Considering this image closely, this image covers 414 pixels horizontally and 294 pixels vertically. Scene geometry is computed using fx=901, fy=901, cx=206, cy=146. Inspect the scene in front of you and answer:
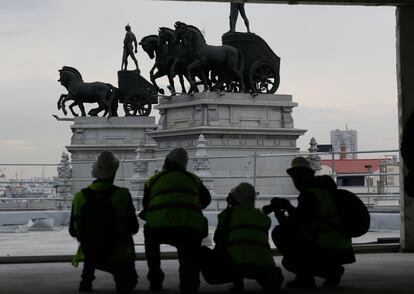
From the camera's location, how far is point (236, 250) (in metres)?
6.93

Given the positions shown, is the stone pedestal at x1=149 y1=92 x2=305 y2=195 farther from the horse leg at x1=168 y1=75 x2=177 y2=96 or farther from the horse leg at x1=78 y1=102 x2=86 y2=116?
the horse leg at x1=78 y1=102 x2=86 y2=116

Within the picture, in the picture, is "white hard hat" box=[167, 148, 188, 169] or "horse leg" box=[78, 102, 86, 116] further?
"horse leg" box=[78, 102, 86, 116]

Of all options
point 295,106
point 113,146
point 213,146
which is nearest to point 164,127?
point 213,146

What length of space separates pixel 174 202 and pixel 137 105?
34.1 meters

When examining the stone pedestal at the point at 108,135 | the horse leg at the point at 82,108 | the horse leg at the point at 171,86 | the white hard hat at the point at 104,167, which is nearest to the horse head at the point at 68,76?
the horse leg at the point at 82,108

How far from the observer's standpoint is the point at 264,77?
2941 centimetres

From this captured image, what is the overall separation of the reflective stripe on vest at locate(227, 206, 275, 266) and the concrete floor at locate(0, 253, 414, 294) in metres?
0.35

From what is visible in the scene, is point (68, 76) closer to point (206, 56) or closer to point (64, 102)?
point (64, 102)

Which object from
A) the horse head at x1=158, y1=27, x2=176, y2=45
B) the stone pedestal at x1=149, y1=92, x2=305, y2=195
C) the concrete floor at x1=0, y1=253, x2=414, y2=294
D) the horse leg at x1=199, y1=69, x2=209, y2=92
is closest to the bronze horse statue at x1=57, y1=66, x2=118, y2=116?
the horse head at x1=158, y1=27, x2=176, y2=45

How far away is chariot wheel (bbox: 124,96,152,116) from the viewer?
1591 inches

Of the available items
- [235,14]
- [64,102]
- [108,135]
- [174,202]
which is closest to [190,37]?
[235,14]

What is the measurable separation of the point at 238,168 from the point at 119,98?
51.9 ft

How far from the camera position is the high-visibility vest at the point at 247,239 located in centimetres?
692

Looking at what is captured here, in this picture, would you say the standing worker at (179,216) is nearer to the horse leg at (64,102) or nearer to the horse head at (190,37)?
the horse head at (190,37)
